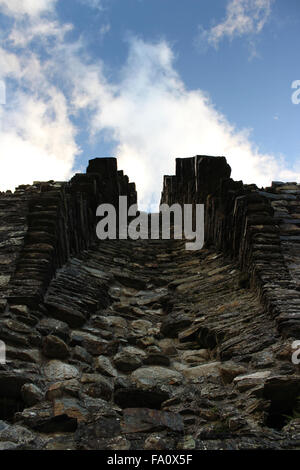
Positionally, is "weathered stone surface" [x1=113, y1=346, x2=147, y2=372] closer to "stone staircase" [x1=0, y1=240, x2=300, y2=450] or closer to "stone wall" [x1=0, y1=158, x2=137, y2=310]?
"stone staircase" [x1=0, y1=240, x2=300, y2=450]

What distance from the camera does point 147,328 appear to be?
14.0 ft

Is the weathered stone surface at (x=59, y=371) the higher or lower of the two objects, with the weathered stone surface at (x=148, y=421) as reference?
higher

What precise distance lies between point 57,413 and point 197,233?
443 cm

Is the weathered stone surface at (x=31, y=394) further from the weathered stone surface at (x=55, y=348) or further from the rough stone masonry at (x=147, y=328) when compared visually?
the weathered stone surface at (x=55, y=348)

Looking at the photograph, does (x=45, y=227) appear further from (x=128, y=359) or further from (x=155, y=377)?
(x=155, y=377)

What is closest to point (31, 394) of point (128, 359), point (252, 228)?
point (128, 359)

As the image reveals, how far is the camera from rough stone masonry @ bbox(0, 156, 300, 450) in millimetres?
2590

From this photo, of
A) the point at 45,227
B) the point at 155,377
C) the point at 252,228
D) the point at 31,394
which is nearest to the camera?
the point at 31,394

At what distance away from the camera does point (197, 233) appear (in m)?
6.77

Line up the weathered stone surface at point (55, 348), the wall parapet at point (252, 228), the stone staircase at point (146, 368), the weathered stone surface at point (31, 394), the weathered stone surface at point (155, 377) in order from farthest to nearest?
the wall parapet at point (252, 228)
the weathered stone surface at point (55, 348)
the weathered stone surface at point (155, 377)
the weathered stone surface at point (31, 394)
the stone staircase at point (146, 368)

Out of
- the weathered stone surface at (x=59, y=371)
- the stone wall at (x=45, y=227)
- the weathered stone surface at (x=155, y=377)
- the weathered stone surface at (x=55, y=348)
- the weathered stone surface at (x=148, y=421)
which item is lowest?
the weathered stone surface at (x=148, y=421)

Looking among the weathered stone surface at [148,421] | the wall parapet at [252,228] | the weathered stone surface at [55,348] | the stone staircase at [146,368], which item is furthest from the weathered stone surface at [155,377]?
the wall parapet at [252,228]

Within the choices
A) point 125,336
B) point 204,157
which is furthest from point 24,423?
point 204,157

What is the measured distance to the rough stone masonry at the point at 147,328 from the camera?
2590mm
